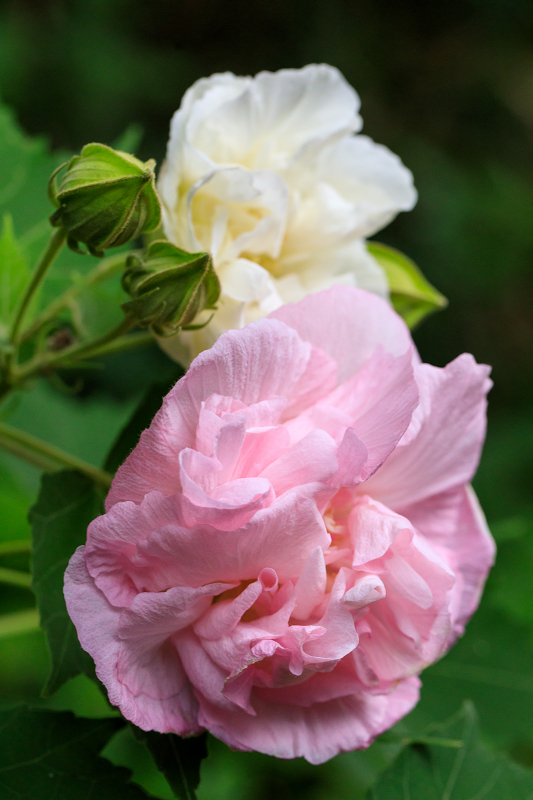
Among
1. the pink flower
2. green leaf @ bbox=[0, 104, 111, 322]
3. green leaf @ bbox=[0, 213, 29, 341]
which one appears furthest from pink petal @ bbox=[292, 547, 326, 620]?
green leaf @ bbox=[0, 104, 111, 322]

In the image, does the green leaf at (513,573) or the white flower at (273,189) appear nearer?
the white flower at (273,189)

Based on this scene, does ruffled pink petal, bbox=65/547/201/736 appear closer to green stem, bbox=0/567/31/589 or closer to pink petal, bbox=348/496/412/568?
pink petal, bbox=348/496/412/568

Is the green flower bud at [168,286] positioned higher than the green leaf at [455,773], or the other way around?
the green flower bud at [168,286]

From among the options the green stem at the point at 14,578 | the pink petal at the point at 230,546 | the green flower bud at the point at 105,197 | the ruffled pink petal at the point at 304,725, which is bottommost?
the green stem at the point at 14,578

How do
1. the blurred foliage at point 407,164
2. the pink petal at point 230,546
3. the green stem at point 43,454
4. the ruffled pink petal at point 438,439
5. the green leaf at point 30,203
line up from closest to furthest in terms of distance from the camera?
the pink petal at point 230,546
the ruffled pink petal at point 438,439
the green stem at point 43,454
the green leaf at point 30,203
the blurred foliage at point 407,164

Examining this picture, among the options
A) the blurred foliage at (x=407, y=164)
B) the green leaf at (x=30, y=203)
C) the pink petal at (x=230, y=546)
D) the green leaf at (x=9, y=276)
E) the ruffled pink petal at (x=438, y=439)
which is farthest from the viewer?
the blurred foliage at (x=407, y=164)

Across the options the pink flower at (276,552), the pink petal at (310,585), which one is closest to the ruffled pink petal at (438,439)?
the pink flower at (276,552)

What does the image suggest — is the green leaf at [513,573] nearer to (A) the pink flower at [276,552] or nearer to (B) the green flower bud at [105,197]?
(A) the pink flower at [276,552]

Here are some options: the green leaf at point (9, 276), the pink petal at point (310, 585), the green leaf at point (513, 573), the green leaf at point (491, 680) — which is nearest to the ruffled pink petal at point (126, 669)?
the pink petal at point (310, 585)
